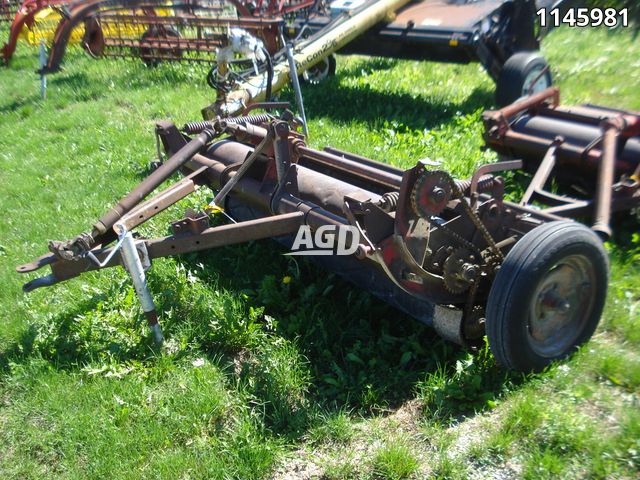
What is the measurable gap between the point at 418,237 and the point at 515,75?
4.40 m

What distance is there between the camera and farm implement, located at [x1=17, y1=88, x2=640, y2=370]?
3047 millimetres

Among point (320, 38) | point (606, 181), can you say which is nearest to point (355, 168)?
point (606, 181)

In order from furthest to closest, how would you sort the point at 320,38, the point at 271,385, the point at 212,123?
the point at 320,38 → the point at 212,123 → the point at 271,385

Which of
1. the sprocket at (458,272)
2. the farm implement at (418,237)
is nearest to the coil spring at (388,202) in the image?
the farm implement at (418,237)

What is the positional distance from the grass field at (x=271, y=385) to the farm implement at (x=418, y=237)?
235 millimetres

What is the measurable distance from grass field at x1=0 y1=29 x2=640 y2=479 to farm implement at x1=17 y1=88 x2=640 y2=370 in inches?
9.2

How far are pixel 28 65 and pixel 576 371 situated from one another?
37.8 ft

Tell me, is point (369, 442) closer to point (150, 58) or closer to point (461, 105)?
Answer: point (461, 105)

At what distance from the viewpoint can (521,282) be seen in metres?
2.98

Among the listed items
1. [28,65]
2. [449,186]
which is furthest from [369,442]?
[28,65]

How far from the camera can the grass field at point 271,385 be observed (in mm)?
2957

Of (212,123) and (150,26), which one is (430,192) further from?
(150,26)

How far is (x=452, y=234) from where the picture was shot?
10.7 ft

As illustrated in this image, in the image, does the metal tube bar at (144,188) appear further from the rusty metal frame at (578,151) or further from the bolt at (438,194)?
the rusty metal frame at (578,151)
